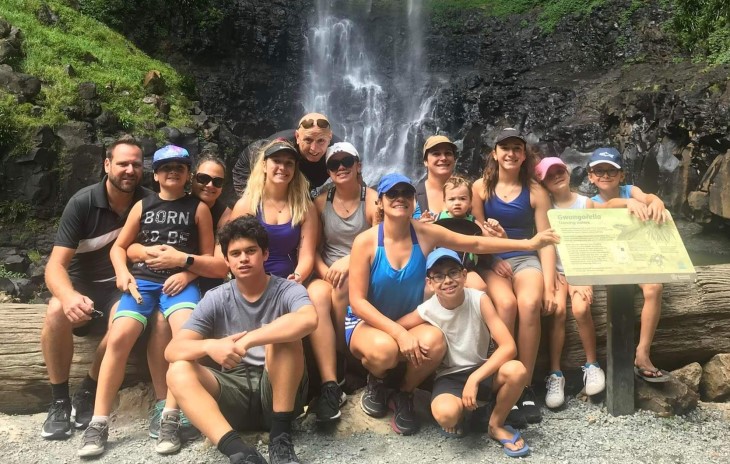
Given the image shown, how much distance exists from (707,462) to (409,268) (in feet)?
6.71

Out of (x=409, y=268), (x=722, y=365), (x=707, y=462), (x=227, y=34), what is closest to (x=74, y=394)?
(x=409, y=268)

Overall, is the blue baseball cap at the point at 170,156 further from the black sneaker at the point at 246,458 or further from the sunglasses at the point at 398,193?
the black sneaker at the point at 246,458

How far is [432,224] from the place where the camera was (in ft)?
11.6

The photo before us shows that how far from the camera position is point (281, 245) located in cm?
375

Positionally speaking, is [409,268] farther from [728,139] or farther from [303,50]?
[303,50]

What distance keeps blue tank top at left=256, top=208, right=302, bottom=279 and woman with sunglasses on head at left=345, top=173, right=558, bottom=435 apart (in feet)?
1.78

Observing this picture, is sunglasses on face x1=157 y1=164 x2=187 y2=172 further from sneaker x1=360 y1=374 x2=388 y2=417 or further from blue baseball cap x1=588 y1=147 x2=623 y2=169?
blue baseball cap x1=588 y1=147 x2=623 y2=169

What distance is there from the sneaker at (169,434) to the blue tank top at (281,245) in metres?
1.09

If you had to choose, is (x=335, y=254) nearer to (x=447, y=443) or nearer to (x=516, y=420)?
(x=447, y=443)

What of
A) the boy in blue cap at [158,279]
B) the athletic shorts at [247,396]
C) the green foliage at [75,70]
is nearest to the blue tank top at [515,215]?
the athletic shorts at [247,396]

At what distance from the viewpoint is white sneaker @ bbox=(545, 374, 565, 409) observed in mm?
3729

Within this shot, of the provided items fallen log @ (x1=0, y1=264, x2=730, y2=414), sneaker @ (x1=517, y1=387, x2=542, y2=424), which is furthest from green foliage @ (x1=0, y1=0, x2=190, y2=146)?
sneaker @ (x1=517, y1=387, x2=542, y2=424)

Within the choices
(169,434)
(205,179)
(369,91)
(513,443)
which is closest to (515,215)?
(513,443)

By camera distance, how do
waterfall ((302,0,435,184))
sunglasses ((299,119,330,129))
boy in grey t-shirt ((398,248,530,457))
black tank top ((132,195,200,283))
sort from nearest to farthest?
boy in grey t-shirt ((398,248,530,457)) → black tank top ((132,195,200,283)) → sunglasses ((299,119,330,129)) → waterfall ((302,0,435,184))
